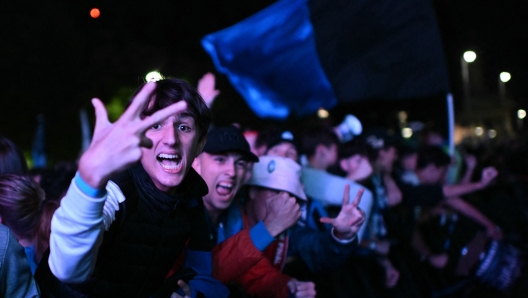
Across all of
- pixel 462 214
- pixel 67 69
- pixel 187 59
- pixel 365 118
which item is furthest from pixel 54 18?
pixel 365 118

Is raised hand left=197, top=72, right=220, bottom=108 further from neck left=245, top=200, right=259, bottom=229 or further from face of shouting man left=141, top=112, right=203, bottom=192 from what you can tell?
face of shouting man left=141, top=112, right=203, bottom=192

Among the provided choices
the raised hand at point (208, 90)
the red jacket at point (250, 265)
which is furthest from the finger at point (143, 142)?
the raised hand at point (208, 90)

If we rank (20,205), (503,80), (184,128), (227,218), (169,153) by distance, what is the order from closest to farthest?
(169,153) < (184,128) < (20,205) < (227,218) < (503,80)

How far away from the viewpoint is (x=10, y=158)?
3746mm

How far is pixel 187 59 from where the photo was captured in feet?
48.7

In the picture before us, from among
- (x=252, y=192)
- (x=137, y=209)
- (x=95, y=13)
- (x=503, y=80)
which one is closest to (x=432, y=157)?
(x=503, y=80)

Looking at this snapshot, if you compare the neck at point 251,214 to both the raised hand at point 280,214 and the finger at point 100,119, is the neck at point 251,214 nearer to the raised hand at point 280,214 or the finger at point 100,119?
the raised hand at point 280,214

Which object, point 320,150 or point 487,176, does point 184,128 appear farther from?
point 487,176

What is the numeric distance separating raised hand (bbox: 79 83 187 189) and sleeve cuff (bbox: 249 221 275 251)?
5.56 feet

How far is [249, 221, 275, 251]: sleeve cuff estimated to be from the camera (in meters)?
3.33

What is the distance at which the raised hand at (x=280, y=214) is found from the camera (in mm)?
3395

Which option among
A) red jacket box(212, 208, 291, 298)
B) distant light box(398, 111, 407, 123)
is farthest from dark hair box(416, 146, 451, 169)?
distant light box(398, 111, 407, 123)

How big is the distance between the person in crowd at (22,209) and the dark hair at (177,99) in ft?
2.99

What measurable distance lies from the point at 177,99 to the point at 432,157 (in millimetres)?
5450
